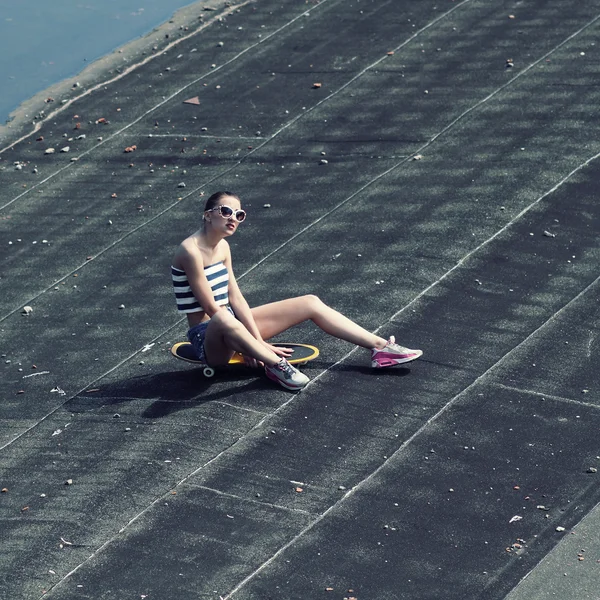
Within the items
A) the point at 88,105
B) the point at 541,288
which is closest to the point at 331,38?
the point at 88,105

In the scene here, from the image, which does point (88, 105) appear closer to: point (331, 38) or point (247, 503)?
point (331, 38)

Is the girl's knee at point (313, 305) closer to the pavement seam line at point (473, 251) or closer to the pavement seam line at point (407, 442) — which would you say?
the pavement seam line at point (473, 251)

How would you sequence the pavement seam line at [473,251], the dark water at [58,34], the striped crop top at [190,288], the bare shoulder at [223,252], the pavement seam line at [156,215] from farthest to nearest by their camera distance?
1. the dark water at [58,34]
2. the pavement seam line at [156,215]
3. the pavement seam line at [473,251]
4. the bare shoulder at [223,252]
5. the striped crop top at [190,288]

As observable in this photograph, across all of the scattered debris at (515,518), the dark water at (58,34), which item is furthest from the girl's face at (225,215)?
the dark water at (58,34)

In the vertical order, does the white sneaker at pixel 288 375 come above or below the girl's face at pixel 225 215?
below

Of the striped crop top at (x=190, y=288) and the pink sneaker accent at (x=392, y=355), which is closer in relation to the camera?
the striped crop top at (x=190, y=288)

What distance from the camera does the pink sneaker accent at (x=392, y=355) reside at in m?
7.59

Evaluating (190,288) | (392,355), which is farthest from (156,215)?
(392,355)

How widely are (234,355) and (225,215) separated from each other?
1.00m

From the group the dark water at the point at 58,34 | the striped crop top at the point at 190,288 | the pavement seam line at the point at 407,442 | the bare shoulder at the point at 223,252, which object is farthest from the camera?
the dark water at the point at 58,34

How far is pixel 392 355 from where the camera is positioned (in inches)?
300

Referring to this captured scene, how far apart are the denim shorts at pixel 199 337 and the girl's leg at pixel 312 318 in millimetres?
286

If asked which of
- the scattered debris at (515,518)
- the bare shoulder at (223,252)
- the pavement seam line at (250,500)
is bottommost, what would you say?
the scattered debris at (515,518)

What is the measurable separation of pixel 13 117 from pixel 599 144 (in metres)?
7.11
